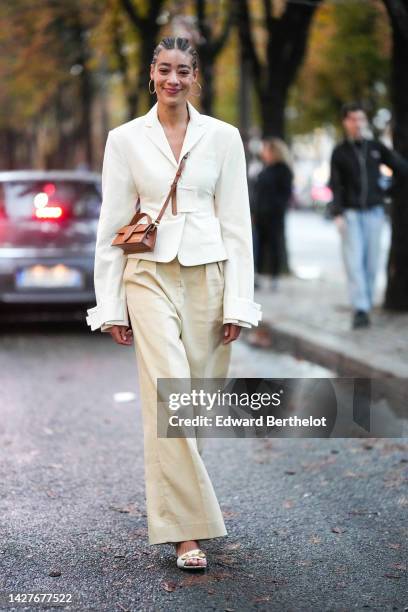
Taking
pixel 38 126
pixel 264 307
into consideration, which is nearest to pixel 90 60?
pixel 264 307

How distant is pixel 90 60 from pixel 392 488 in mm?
26414

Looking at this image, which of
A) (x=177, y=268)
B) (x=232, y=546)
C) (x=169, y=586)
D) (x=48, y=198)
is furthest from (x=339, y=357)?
(x=169, y=586)

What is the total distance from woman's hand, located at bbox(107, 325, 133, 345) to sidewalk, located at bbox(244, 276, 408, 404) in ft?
11.5

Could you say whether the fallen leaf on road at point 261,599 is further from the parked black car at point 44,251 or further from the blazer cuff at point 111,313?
the parked black car at point 44,251

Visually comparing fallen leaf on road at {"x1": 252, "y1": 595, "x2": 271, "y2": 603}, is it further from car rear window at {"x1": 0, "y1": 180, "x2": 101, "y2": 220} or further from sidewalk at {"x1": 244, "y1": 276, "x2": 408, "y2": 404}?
car rear window at {"x1": 0, "y1": 180, "x2": 101, "y2": 220}

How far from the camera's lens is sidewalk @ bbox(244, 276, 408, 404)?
28.2ft

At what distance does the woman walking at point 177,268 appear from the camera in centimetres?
441

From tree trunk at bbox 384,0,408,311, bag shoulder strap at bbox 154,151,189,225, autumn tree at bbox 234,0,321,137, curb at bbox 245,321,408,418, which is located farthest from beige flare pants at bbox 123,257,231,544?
autumn tree at bbox 234,0,321,137

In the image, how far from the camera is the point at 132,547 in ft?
15.4

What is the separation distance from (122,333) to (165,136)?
0.78m

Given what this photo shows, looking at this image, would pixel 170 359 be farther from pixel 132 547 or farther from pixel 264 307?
pixel 264 307

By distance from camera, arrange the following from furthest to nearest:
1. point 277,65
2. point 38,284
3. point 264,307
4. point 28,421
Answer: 1. point 277,65
2. point 264,307
3. point 38,284
4. point 28,421

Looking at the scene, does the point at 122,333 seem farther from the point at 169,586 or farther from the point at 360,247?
the point at 360,247

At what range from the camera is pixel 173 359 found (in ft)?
14.5
